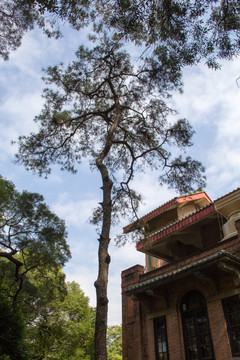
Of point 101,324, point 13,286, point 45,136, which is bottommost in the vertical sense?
point 101,324

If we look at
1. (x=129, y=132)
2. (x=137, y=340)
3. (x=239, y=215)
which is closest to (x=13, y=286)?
(x=137, y=340)

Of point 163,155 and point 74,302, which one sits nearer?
point 163,155

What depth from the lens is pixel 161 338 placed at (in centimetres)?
1194

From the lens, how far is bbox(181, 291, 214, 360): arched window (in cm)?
1030

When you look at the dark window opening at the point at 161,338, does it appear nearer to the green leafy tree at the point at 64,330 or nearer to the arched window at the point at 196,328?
the arched window at the point at 196,328

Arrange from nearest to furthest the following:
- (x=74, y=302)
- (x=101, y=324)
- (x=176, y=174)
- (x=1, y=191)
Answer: (x=101, y=324), (x=176, y=174), (x=1, y=191), (x=74, y=302)

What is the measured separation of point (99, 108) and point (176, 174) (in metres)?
4.49

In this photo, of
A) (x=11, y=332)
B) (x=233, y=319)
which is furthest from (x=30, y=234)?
(x=233, y=319)

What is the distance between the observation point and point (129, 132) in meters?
12.9

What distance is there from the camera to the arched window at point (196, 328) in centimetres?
1030

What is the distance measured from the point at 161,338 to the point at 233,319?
11.1 ft

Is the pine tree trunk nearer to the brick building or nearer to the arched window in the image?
the brick building

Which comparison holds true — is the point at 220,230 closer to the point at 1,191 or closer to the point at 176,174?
the point at 176,174

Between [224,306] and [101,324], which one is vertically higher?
[224,306]
